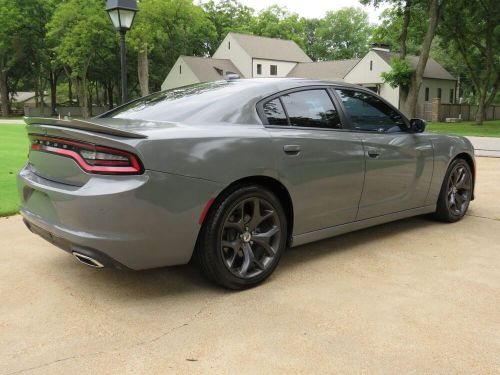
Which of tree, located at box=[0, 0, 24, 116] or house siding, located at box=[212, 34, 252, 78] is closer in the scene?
tree, located at box=[0, 0, 24, 116]

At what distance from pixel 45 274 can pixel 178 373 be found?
187 cm

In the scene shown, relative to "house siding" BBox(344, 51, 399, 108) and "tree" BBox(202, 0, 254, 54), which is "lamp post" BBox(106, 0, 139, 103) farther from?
"tree" BBox(202, 0, 254, 54)

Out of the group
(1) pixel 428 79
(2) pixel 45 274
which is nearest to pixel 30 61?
(1) pixel 428 79

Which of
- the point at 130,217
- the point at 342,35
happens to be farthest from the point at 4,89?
the point at 342,35

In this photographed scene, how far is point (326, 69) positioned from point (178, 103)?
157 feet

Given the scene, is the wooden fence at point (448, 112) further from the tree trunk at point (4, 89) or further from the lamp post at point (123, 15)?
the tree trunk at point (4, 89)

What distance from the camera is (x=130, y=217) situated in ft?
9.64

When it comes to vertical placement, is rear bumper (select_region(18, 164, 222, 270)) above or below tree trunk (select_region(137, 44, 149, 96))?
below

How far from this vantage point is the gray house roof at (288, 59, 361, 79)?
156 ft

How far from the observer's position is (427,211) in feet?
16.7

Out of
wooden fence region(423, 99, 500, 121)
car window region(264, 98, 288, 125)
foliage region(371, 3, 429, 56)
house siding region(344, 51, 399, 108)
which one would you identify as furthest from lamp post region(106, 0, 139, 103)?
house siding region(344, 51, 399, 108)

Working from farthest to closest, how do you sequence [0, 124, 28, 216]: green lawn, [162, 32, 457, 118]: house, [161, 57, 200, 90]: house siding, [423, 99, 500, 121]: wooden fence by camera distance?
[161, 57, 200, 90]: house siding < [162, 32, 457, 118]: house < [423, 99, 500, 121]: wooden fence < [0, 124, 28, 216]: green lawn

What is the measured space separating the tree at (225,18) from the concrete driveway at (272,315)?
199 feet

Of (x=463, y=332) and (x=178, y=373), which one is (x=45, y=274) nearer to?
(x=178, y=373)
